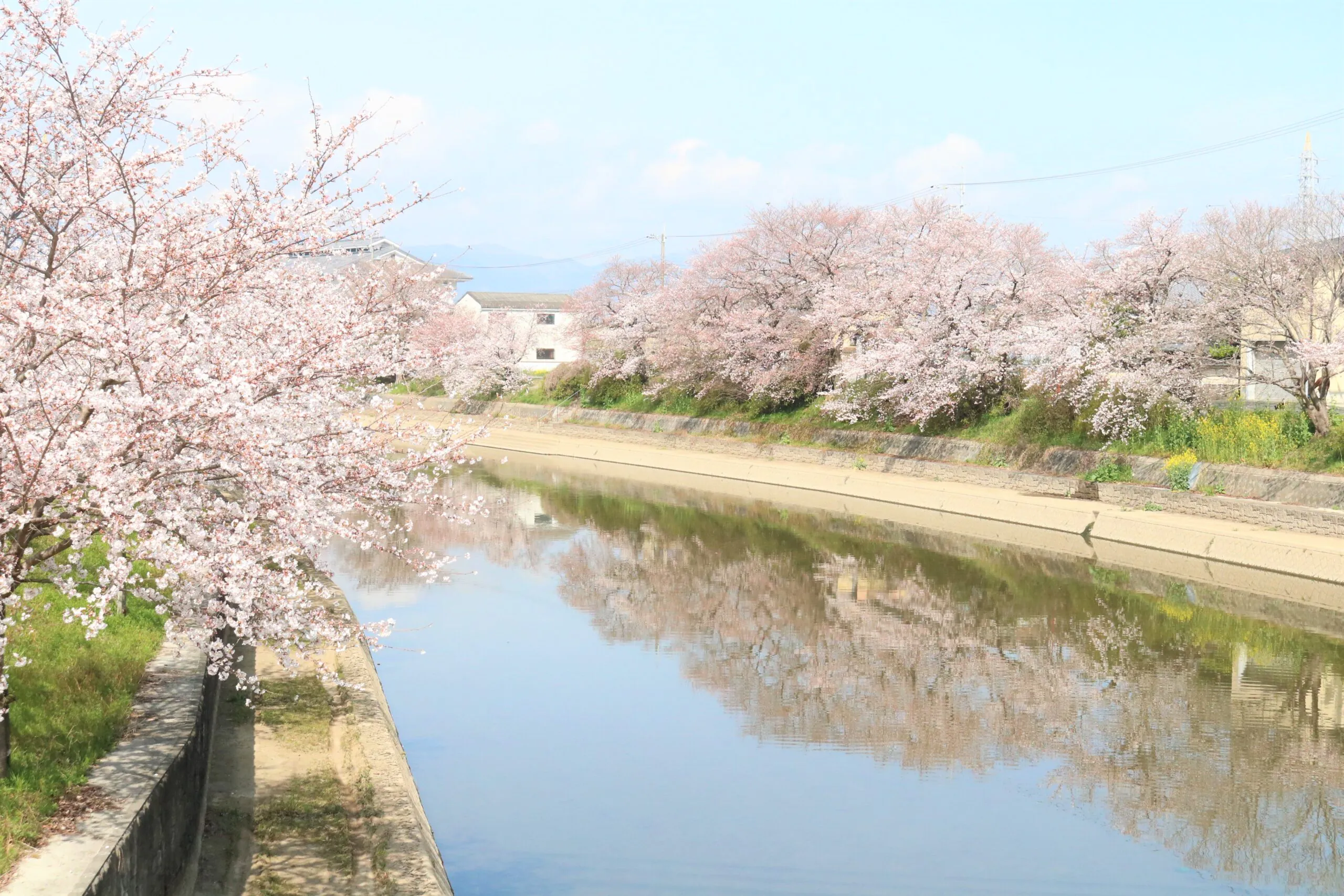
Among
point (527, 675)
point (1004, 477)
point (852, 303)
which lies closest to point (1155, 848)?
point (527, 675)

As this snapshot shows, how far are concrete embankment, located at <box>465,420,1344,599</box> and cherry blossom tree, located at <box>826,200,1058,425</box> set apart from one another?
2667mm

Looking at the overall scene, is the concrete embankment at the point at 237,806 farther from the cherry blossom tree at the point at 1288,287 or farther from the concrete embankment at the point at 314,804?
the cherry blossom tree at the point at 1288,287

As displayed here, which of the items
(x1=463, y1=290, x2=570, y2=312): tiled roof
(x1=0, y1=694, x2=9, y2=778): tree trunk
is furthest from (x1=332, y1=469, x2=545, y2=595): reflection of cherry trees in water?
(x1=463, y1=290, x2=570, y2=312): tiled roof

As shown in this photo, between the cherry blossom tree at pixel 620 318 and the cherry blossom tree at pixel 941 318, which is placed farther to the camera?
the cherry blossom tree at pixel 620 318

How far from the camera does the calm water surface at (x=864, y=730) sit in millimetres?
9742

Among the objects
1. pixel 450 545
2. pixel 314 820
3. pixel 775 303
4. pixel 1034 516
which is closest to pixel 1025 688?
pixel 314 820

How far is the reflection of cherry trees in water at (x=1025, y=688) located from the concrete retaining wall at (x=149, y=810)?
20.5 ft

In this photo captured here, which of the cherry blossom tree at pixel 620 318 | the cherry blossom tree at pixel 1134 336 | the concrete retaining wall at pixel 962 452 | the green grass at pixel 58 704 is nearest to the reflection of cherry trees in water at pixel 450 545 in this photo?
the concrete retaining wall at pixel 962 452

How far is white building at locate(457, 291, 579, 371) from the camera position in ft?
263

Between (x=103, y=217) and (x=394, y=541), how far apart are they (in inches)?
759

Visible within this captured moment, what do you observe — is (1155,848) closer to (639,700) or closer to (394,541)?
(639,700)

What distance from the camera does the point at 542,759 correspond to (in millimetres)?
12227

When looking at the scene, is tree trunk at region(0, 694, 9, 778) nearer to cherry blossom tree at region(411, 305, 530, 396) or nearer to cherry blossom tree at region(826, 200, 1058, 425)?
cherry blossom tree at region(826, 200, 1058, 425)

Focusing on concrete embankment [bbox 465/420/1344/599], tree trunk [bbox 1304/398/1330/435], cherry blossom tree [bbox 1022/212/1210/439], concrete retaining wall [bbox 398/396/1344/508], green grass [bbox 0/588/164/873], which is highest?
cherry blossom tree [bbox 1022/212/1210/439]
